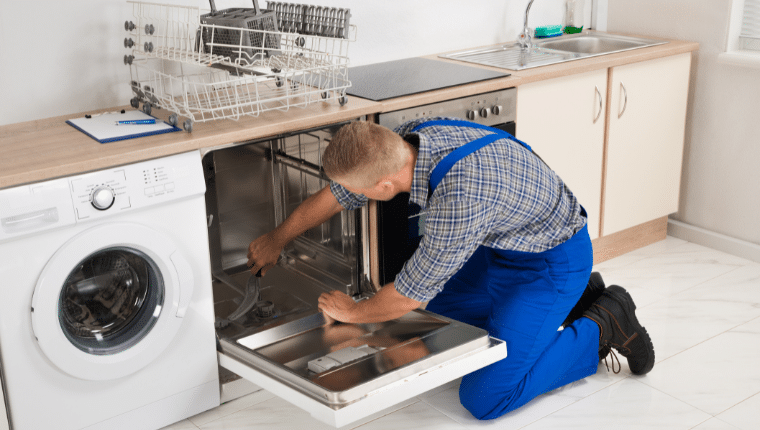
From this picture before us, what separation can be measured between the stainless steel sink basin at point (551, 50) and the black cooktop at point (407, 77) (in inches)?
6.7

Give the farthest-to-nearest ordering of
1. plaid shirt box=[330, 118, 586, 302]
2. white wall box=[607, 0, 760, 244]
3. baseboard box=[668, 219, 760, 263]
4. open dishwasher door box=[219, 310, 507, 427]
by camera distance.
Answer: baseboard box=[668, 219, 760, 263] → white wall box=[607, 0, 760, 244] → plaid shirt box=[330, 118, 586, 302] → open dishwasher door box=[219, 310, 507, 427]

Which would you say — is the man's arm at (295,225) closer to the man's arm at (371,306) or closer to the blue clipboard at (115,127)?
the man's arm at (371,306)

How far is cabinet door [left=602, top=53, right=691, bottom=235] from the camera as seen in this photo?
3.11m

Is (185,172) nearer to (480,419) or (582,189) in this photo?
(480,419)

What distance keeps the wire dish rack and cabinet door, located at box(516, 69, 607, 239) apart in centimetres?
71

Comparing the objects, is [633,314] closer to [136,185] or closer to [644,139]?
[644,139]

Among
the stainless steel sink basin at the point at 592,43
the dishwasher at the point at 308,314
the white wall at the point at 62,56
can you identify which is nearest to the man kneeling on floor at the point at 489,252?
the dishwasher at the point at 308,314

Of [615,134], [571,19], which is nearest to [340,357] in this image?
[615,134]

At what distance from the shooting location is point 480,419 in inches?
88.8

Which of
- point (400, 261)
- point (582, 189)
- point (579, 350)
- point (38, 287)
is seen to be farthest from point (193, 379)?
point (582, 189)

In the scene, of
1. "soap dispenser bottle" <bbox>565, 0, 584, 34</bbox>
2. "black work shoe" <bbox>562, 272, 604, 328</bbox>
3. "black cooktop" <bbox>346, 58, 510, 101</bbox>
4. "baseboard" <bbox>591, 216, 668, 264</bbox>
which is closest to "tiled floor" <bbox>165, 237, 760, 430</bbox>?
"black work shoe" <bbox>562, 272, 604, 328</bbox>

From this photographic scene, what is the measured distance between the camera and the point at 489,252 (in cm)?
233

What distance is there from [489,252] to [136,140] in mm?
1058

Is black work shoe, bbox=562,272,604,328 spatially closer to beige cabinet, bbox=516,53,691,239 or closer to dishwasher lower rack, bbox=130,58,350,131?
beige cabinet, bbox=516,53,691,239
